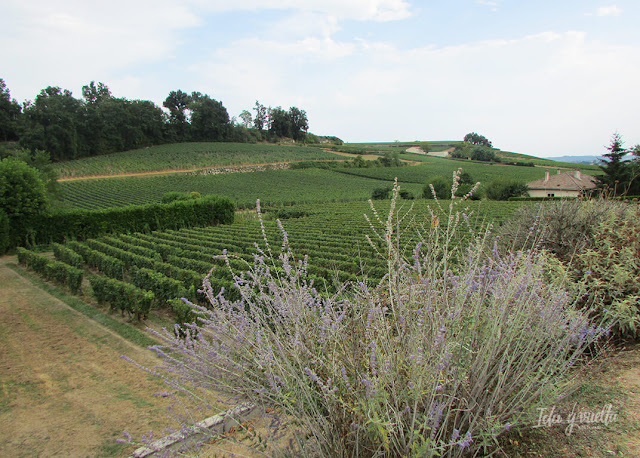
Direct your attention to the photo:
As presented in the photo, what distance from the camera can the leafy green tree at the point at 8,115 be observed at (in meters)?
63.2

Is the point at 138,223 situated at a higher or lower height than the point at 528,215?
lower

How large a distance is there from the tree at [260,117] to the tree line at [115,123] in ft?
1.05

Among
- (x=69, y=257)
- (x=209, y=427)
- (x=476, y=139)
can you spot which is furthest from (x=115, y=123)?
(x=476, y=139)

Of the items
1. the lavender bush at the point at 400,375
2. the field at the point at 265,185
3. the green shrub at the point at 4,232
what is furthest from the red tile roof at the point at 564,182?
the green shrub at the point at 4,232

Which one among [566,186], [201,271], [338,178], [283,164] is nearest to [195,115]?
[283,164]

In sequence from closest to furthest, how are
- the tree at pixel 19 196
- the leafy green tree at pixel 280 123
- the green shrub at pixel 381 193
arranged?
the tree at pixel 19 196 < the green shrub at pixel 381 193 < the leafy green tree at pixel 280 123

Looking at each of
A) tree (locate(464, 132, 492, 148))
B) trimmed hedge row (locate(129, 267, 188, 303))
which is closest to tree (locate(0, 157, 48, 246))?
trimmed hedge row (locate(129, 267, 188, 303))

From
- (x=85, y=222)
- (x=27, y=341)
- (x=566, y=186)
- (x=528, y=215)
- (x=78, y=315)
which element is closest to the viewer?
(x=528, y=215)

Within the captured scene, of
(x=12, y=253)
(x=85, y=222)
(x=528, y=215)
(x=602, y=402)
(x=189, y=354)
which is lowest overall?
(x=12, y=253)

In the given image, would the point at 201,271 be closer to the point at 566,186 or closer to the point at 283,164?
the point at 566,186

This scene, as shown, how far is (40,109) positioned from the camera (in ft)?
204

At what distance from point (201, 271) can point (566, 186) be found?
46.4 metres

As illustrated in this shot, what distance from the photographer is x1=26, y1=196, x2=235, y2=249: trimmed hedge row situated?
2198 cm

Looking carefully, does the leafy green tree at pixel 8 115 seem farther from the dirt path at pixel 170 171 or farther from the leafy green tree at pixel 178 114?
the leafy green tree at pixel 178 114
